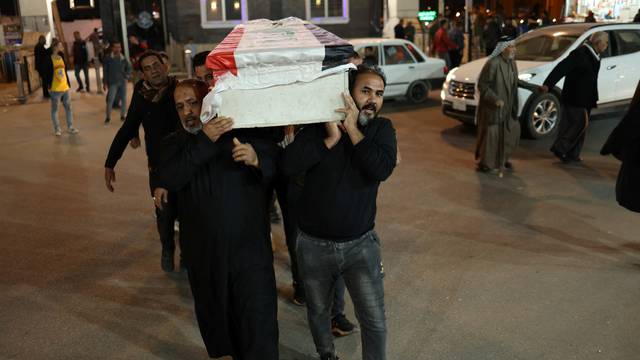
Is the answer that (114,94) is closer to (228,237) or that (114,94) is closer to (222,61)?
(228,237)

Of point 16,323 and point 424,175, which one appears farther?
point 424,175

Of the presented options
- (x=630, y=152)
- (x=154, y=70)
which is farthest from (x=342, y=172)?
(x=630, y=152)

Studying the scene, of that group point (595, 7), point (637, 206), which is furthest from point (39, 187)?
point (595, 7)

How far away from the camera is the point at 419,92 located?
1559 cm

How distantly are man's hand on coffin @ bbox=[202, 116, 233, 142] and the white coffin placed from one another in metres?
0.02

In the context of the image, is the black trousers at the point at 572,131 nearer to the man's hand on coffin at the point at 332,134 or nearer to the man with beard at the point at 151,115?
the man with beard at the point at 151,115

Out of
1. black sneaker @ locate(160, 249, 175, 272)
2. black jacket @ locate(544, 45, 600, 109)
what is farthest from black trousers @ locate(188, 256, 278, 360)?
black jacket @ locate(544, 45, 600, 109)

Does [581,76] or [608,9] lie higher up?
[608,9]

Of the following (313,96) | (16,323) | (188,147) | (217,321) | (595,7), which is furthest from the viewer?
(595,7)

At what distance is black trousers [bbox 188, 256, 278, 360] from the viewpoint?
12.0ft

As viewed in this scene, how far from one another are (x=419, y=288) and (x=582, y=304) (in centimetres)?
125

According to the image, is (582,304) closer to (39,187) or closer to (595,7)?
(39,187)

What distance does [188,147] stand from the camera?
137 inches

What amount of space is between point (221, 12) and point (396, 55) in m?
13.6
